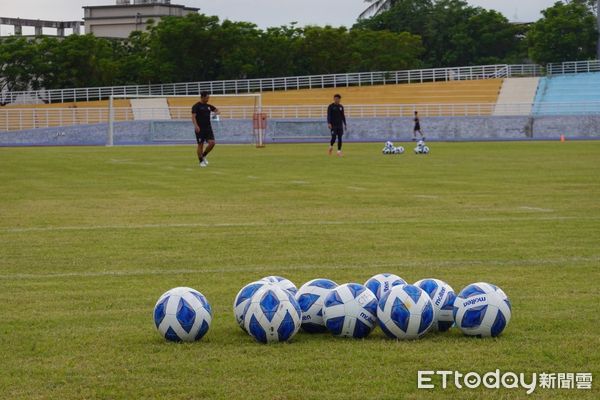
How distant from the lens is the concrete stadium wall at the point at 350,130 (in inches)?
2469

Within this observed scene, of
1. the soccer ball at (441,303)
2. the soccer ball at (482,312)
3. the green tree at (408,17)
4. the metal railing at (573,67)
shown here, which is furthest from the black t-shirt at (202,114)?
the green tree at (408,17)

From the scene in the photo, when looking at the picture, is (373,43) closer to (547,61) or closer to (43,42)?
(547,61)

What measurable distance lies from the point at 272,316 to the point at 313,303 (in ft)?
1.64

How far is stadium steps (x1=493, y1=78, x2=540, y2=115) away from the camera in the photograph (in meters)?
→ 71.4

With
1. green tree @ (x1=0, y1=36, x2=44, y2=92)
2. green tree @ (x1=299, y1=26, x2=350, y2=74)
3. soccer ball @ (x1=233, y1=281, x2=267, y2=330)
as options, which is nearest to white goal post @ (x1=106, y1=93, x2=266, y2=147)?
green tree @ (x1=0, y1=36, x2=44, y2=92)

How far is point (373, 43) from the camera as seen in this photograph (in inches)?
3703

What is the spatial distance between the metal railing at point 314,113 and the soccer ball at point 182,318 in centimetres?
6140

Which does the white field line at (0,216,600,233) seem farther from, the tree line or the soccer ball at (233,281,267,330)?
the tree line

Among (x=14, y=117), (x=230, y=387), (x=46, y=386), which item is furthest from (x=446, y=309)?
(x=14, y=117)

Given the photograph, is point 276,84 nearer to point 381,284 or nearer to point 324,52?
point 324,52

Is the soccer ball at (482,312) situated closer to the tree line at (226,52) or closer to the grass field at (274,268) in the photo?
the grass field at (274,268)

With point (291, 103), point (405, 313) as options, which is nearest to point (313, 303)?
point (405, 313)

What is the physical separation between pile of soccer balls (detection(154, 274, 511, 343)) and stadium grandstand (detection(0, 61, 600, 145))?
45.7 metres

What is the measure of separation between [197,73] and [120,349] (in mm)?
88004
